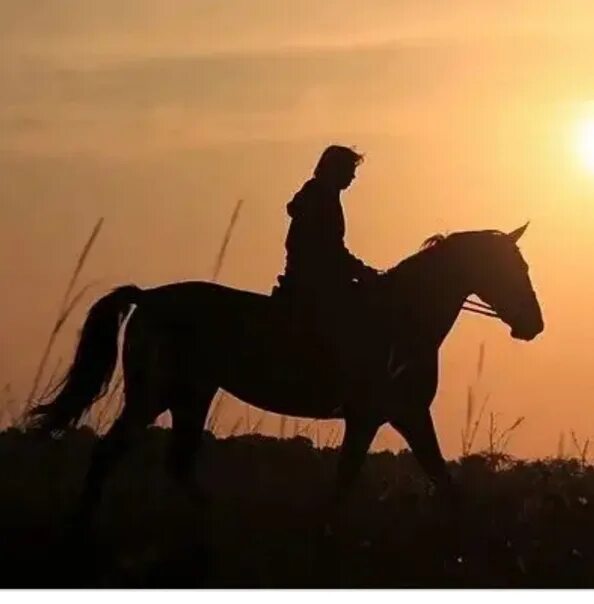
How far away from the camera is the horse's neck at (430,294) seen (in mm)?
2889

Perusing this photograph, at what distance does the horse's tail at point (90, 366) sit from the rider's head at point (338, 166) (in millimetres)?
435

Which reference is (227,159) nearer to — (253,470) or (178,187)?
(178,187)

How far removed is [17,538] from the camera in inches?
110

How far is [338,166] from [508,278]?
15.9 inches

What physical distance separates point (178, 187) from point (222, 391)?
16.5 inches

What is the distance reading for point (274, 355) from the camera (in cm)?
287

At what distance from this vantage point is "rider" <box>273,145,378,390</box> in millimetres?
2871

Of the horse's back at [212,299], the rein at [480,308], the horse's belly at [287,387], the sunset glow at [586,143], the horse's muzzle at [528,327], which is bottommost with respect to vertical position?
the horse's belly at [287,387]

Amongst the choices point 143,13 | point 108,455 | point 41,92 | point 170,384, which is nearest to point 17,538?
point 108,455

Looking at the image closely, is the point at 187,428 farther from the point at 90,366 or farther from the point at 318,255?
the point at 318,255

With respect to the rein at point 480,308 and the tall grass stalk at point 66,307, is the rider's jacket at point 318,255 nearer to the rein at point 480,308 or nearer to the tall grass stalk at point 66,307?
the rein at point 480,308

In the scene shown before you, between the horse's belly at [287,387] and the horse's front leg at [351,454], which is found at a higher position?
the horse's belly at [287,387]

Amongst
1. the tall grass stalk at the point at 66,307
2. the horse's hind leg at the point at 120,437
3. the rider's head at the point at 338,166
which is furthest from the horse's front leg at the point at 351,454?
the tall grass stalk at the point at 66,307

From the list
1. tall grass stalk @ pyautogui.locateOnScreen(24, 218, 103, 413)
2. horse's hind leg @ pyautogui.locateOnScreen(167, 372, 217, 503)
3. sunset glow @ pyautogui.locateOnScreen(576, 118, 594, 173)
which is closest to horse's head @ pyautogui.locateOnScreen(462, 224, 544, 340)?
sunset glow @ pyautogui.locateOnScreen(576, 118, 594, 173)
